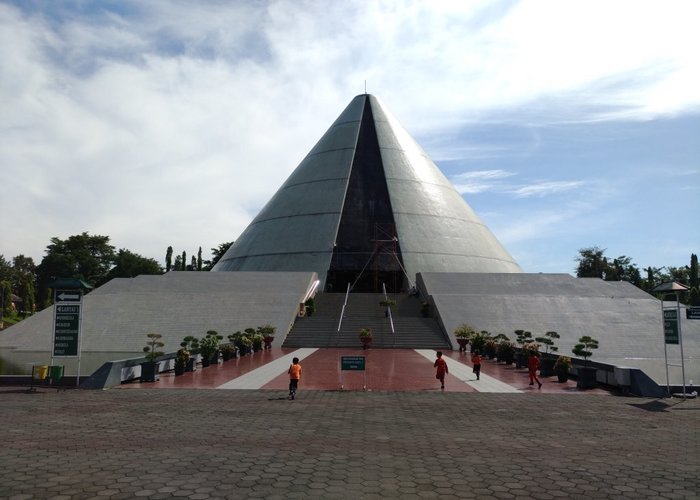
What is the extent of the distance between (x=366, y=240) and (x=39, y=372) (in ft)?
93.6

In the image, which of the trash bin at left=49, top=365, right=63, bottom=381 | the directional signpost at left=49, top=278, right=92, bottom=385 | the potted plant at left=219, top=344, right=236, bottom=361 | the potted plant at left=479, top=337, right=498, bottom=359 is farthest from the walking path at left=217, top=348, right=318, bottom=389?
the potted plant at left=479, top=337, right=498, bottom=359

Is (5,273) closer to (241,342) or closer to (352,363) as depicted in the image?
(241,342)

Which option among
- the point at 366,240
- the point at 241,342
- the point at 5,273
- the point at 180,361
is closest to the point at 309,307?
the point at 241,342

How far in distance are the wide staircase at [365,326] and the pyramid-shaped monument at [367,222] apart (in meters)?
4.87

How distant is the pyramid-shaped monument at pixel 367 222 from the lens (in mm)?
39938

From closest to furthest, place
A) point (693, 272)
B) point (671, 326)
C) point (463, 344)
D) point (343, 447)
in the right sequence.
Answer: point (343, 447) < point (671, 326) < point (463, 344) < point (693, 272)

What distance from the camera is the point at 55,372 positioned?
15.0 metres

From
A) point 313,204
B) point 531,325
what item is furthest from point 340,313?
point 313,204

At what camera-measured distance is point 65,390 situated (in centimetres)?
1453

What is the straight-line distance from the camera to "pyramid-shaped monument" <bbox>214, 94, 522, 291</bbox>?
39.9m

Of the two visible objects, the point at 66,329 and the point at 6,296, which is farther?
the point at 6,296

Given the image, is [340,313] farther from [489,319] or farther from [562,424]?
[562,424]

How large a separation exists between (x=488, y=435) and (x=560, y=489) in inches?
118

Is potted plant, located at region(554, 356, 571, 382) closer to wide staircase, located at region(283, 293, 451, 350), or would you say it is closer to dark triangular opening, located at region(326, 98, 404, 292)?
wide staircase, located at region(283, 293, 451, 350)
